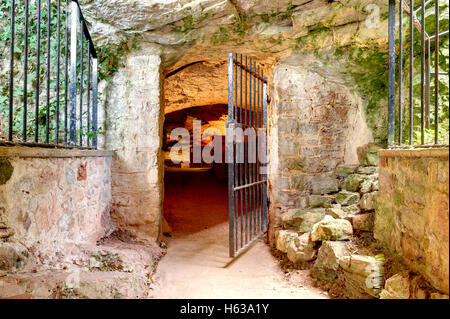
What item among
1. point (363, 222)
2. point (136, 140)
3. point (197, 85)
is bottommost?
point (363, 222)

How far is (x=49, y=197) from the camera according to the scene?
215 cm

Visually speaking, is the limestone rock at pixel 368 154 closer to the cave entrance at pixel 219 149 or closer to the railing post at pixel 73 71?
the cave entrance at pixel 219 149

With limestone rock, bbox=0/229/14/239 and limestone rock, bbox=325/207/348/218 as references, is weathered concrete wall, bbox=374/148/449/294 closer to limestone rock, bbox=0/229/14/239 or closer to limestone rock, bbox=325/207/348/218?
limestone rock, bbox=325/207/348/218

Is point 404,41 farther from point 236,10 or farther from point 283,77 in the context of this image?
point 236,10

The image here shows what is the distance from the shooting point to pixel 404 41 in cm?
308

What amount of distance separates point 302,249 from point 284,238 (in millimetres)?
392

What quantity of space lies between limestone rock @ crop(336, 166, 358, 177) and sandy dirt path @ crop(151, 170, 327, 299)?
1326 millimetres

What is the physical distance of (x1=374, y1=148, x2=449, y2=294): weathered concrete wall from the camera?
56.8 inches

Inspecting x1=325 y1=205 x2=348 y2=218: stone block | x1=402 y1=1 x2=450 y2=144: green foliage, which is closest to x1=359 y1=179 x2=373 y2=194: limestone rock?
x1=325 y1=205 x2=348 y2=218: stone block

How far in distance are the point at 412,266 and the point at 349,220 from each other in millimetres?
1081

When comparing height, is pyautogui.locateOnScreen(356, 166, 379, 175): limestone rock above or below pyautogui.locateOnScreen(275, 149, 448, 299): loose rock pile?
above

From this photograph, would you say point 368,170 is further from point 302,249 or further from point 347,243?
point 302,249

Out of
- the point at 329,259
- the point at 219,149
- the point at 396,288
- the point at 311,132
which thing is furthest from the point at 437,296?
the point at 219,149

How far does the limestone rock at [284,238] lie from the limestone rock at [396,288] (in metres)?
1.45
